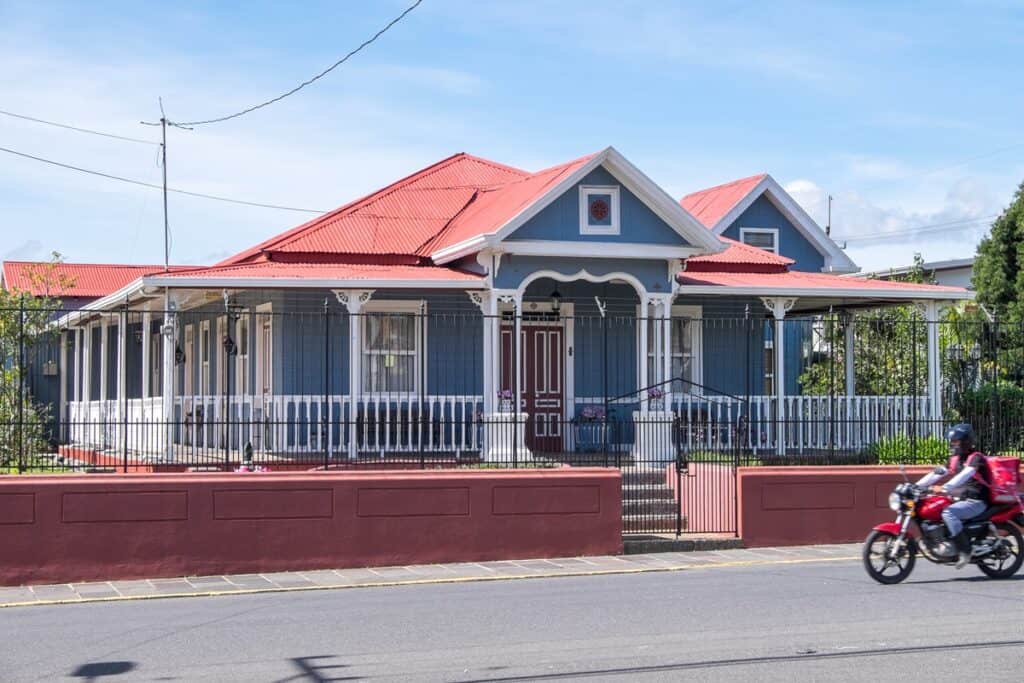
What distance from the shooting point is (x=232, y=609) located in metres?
12.8

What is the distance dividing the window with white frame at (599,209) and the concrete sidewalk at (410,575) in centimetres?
677

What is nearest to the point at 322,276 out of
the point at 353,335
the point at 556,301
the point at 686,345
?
the point at 353,335

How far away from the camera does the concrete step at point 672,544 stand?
17062mm

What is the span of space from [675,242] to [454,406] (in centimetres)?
453

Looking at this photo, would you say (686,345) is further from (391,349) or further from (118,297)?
(118,297)

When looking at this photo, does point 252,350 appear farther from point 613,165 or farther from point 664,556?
point 664,556

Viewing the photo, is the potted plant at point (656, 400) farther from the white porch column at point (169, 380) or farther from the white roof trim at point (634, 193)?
the white porch column at point (169, 380)

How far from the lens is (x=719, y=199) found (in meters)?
33.1

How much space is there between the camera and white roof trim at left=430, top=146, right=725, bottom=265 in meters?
21.4

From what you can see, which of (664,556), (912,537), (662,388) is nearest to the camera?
(912,537)

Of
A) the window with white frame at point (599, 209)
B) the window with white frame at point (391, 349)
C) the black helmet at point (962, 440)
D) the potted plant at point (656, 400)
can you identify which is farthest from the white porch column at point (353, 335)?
the black helmet at point (962, 440)

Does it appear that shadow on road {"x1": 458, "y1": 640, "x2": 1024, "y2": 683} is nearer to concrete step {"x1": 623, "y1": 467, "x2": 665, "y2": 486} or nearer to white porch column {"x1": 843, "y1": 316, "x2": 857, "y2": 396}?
concrete step {"x1": 623, "y1": 467, "x2": 665, "y2": 486}

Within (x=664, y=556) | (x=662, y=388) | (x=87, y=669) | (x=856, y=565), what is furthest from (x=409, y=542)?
(x=662, y=388)

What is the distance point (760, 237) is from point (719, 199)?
51.9 inches
